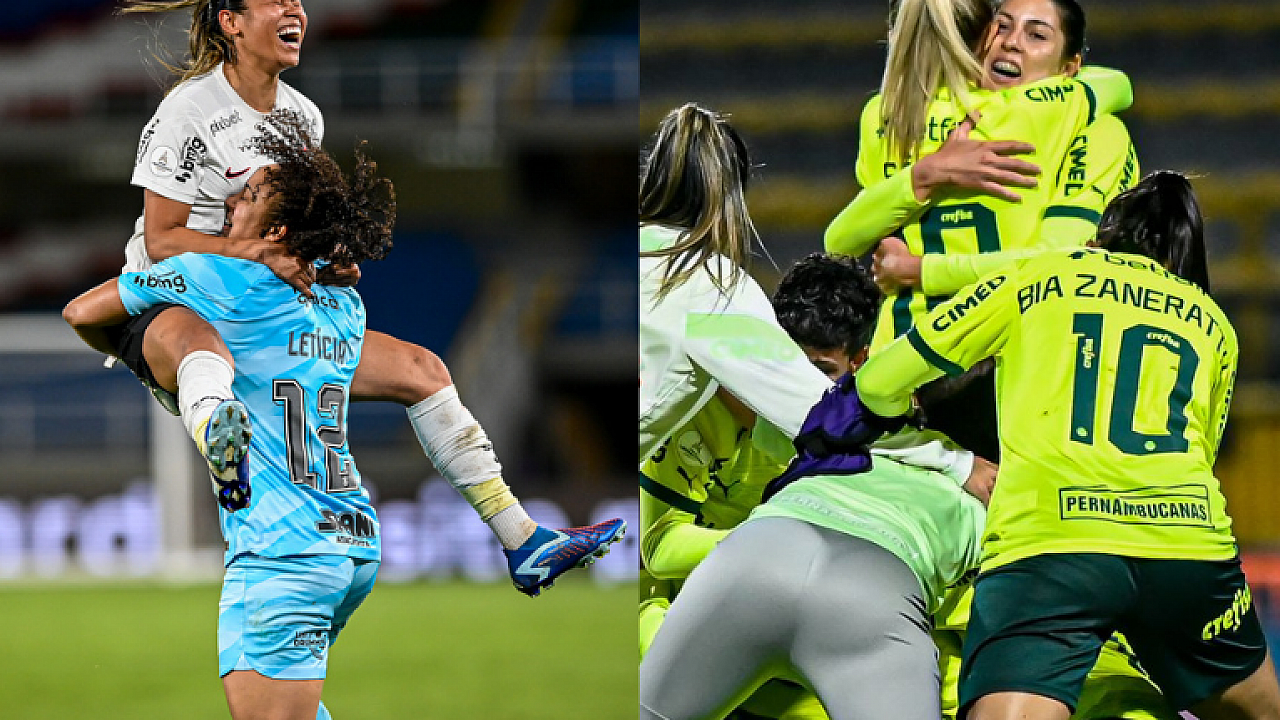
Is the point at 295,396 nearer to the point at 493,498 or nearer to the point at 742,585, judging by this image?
the point at 493,498

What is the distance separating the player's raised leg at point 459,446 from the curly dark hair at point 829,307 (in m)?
0.63

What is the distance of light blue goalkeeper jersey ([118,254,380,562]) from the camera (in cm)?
228

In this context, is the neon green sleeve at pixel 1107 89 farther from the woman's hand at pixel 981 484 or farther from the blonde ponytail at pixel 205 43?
the blonde ponytail at pixel 205 43

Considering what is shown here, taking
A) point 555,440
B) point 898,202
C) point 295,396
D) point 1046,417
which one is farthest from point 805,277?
point 555,440

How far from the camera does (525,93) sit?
1625 centimetres

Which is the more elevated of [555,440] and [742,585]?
[742,585]

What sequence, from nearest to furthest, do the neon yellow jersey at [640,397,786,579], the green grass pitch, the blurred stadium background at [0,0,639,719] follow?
the neon yellow jersey at [640,397,786,579] < the green grass pitch < the blurred stadium background at [0,0,639,719]

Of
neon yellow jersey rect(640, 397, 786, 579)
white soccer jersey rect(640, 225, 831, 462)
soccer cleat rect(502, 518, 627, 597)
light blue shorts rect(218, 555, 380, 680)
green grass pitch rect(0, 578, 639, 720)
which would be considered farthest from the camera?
green grass pitch rect(0, 578, 639, 720)

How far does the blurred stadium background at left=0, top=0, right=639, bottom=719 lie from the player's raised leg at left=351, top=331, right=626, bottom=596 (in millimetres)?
8869

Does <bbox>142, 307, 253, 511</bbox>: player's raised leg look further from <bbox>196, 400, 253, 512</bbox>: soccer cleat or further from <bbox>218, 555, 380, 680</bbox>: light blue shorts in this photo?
<bbox>218, 555, 380, 680</bbox>: light blue shorts

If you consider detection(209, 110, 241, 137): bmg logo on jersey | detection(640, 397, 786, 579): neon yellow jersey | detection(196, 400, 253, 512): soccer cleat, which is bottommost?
detection(640, 397, 786, 579): neon yellow jersey

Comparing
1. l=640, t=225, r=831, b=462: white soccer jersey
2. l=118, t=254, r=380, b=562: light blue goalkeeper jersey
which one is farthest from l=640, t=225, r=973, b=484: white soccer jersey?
l=118, t=254, r=380, b=562: light blue goalkeeper jersey

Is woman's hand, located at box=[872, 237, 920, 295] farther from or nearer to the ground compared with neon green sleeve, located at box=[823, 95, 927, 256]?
nearer to the ground

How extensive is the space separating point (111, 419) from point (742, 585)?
13.3m
